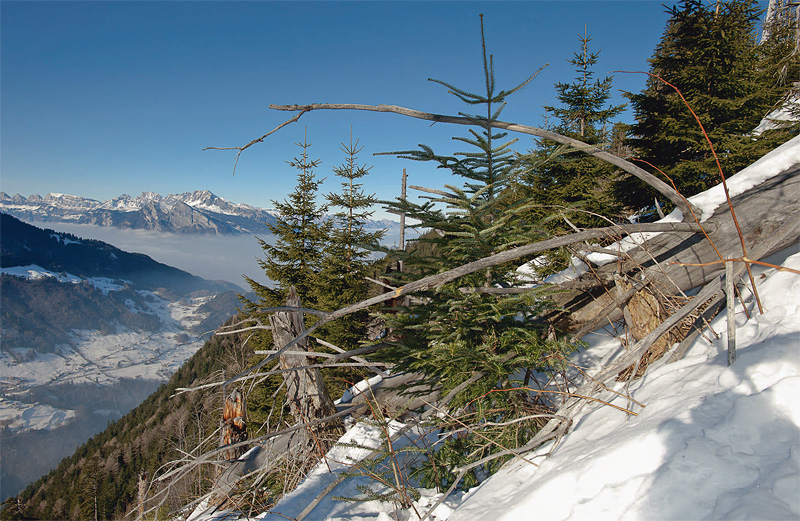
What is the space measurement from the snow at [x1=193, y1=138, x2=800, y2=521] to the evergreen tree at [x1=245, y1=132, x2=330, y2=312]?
13105mm

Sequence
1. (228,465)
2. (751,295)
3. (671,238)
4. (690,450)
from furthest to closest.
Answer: (228,465) → (671,238) → (751,295) → (690,450)

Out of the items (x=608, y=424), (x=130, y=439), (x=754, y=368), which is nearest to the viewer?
(x=754, y=368)

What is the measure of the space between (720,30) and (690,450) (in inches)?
428

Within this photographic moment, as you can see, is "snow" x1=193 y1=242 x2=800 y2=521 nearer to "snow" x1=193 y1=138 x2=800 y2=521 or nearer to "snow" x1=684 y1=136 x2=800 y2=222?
"snow" x1=193 y1=138 x2=800 y2=521

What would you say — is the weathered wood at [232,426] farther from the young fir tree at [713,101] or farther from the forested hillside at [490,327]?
the young fir tree at [713,101]

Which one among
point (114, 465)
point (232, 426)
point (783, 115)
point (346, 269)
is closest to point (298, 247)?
point (346, 269)

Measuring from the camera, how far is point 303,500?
3146 mm

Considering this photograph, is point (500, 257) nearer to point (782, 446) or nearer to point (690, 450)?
point (690, 450)

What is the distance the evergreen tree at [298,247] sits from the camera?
14922 millimetres

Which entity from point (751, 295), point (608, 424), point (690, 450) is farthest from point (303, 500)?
point (751, 295)

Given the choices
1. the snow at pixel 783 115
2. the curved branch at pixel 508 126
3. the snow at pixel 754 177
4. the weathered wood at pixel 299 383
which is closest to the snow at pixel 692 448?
the snow at pixel 754 177

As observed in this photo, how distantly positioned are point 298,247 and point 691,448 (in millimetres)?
15327

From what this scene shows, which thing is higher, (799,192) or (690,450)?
(799,192)

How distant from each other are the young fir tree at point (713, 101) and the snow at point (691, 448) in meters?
7.07
